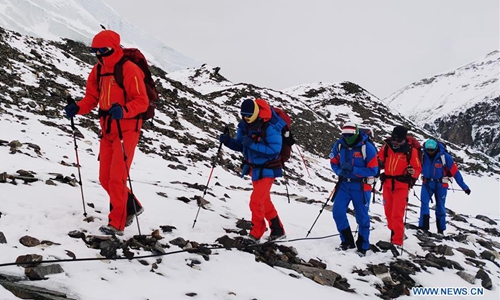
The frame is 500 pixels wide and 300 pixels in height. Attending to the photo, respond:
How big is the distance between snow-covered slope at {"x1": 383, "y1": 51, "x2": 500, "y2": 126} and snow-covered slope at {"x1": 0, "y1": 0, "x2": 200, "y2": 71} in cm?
8829

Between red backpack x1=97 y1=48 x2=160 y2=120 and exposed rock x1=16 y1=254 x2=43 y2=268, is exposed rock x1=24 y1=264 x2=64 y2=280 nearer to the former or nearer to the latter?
exposed rock x1=16 y1=254 x2=43 y2=268

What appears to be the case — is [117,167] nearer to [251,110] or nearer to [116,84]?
[116,84]

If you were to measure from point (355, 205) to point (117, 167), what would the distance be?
16.0ft

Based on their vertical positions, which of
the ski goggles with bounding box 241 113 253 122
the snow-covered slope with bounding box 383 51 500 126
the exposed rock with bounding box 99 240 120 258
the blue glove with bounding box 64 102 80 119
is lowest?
the exposed rock with bounding box 99 240 120 258

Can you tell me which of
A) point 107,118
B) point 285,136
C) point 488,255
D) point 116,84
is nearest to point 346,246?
point 285,136

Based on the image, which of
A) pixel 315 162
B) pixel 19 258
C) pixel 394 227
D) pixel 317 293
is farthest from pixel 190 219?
pixel 315 162

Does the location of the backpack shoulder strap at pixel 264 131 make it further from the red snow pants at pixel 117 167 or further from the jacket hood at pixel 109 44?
the jacket hood at pixel 109 44

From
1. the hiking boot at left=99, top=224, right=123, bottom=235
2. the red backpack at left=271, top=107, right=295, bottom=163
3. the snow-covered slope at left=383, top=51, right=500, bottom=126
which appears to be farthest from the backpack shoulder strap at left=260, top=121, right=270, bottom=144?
the snow-covered slope at left=383, top=51, right=500, bottom=126

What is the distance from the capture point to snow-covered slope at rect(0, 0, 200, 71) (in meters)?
Answer: 96.5

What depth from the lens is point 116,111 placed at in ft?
17.2

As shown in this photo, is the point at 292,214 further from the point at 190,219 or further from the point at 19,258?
the point at 19,258

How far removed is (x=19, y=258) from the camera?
427 centimetres

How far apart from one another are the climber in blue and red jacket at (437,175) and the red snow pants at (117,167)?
8.86 m

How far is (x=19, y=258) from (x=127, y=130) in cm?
217
